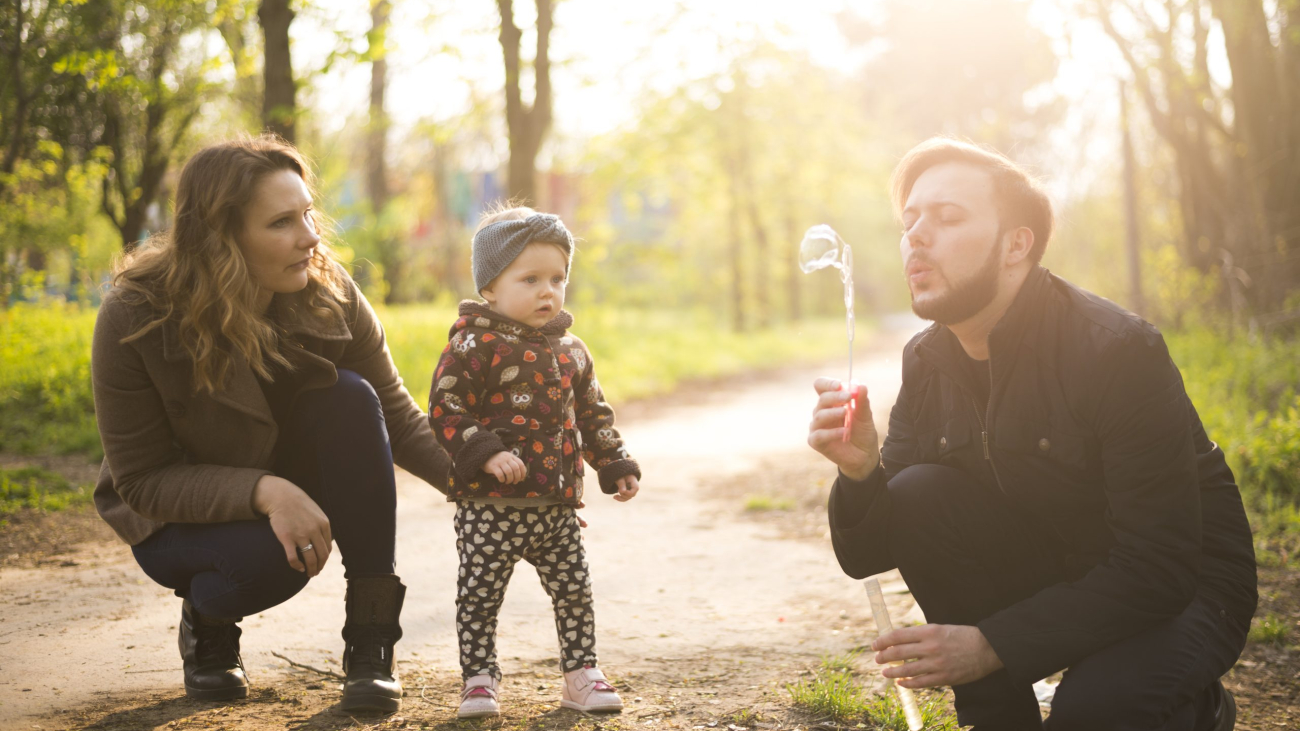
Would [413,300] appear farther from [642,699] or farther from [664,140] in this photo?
[642,699]

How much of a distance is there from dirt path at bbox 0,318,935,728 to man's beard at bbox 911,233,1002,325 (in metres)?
0.98

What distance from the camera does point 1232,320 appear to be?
9977 mm

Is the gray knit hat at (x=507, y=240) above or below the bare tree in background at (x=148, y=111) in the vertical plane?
below

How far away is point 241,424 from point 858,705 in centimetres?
168

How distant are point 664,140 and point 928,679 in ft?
57.7

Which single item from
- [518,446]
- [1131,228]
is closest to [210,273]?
[518,446]

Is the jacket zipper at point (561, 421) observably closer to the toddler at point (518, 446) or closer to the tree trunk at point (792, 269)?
the toddler at point (518, 446)

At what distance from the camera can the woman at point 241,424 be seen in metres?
2.37

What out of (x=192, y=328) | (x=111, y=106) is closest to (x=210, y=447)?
(x=192, y=328)

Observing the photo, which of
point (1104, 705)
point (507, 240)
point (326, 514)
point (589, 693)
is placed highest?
point (507, 240)

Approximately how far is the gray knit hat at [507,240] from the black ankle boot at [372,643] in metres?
0.82

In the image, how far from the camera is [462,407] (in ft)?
8.53

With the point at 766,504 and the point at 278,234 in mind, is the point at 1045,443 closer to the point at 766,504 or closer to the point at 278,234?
the point at 278,234

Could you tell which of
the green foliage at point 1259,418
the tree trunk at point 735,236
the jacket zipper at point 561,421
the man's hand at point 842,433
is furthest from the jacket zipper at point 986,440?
the tree trunk at point 735,236
